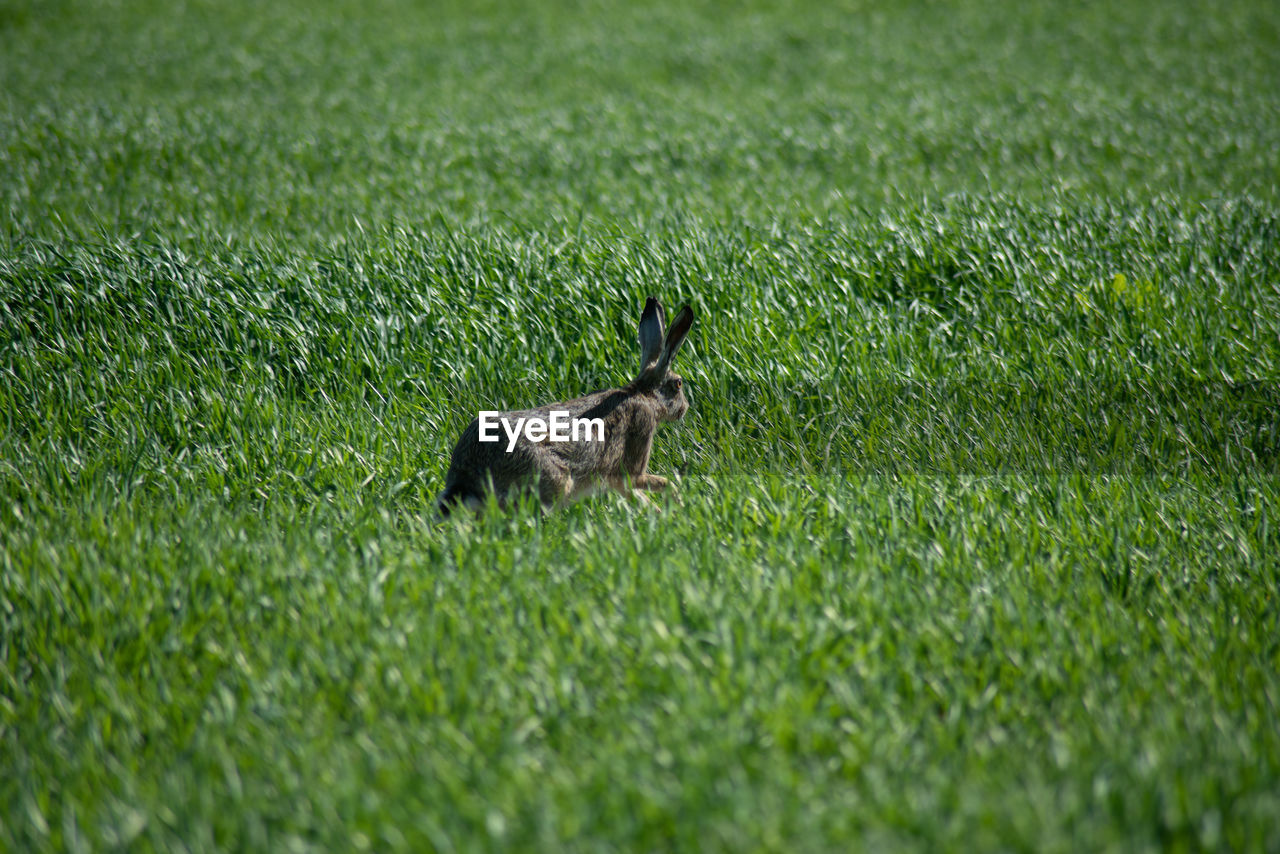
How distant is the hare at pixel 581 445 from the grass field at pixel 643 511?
0.22m

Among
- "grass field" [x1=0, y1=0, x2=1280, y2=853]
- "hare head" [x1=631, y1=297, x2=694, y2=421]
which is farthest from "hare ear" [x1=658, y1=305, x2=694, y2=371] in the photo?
"grass field" [x1=0, y1=0, x2=1280, y2=853]

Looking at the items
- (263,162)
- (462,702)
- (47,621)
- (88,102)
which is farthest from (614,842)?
(88,102)

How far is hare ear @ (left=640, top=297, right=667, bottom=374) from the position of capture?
446 centimetres

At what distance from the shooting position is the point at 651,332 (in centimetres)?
452

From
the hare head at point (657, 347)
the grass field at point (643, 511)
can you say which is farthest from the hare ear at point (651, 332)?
the grass field at point (643, 511)

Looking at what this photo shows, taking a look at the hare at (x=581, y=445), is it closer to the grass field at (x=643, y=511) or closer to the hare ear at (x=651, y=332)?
the hare ear at (x=651, y=332)

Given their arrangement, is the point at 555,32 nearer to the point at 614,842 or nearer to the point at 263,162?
the point at 263,162

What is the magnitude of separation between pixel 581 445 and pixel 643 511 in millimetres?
414

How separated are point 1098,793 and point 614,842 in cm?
119

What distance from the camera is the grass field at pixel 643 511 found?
7.49ft

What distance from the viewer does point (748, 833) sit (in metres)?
2.07

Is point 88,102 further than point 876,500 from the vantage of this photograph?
Yes

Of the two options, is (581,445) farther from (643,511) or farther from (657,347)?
(657,347)

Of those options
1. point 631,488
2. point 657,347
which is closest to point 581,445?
point 631,488
